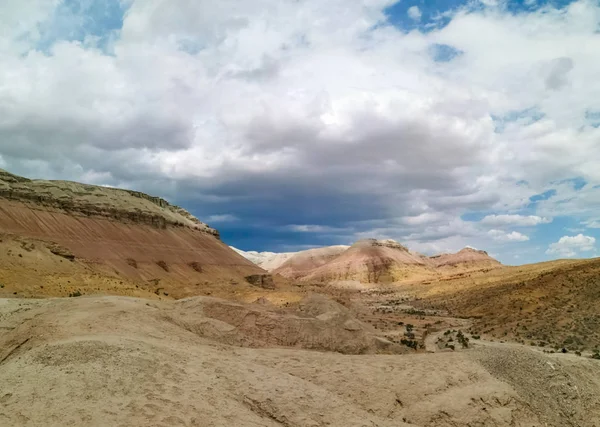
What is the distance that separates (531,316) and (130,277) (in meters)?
42.7

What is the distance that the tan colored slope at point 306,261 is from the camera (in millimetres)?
152137

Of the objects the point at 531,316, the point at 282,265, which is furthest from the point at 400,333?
the point at 282,265

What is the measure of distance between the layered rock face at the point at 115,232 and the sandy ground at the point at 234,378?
25.8m

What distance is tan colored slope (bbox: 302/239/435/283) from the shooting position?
123 m

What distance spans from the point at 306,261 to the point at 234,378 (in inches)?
5990

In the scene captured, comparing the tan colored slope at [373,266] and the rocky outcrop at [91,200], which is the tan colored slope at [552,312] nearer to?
the rocky outcrop at [91,200]

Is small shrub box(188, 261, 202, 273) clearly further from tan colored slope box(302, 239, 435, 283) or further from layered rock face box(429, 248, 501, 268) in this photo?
layered rock face box(429, 248, 501, 268)

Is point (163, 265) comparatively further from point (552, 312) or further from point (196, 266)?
point (552, 312)

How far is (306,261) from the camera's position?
528 ft

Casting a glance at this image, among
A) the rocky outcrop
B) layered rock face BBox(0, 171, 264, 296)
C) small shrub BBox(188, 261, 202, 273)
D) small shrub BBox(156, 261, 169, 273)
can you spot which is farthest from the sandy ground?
small shrub BBox(188, 261, 202, 273)

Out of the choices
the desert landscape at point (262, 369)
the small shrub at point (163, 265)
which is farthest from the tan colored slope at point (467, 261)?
the desert landscape at point (262, 369)

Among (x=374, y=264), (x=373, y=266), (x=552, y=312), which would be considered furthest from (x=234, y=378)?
(x=374, y=264)

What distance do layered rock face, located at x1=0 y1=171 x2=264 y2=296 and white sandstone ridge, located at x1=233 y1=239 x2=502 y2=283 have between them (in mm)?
50538

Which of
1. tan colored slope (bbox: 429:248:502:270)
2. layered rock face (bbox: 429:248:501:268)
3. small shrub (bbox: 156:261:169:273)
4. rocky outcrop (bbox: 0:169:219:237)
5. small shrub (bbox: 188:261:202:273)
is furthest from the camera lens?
layered rock face (bbox: 429:248:501:268)
